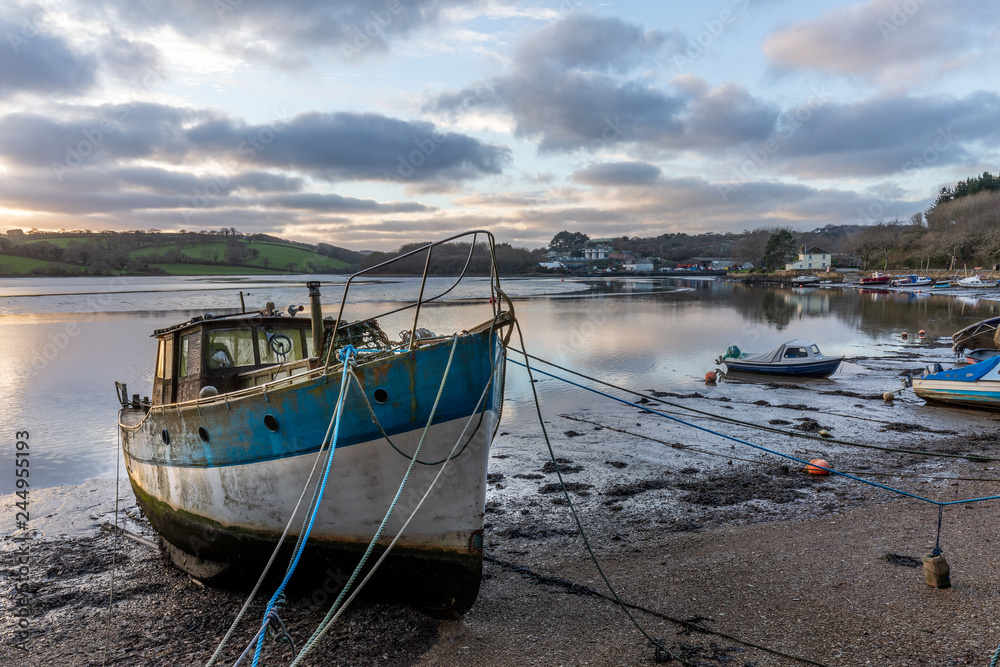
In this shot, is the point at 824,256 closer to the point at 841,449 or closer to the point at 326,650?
the point at 841,449

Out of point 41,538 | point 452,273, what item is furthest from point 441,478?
point 452,273

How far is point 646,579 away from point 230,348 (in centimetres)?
679

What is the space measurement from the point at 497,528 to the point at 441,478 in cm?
329

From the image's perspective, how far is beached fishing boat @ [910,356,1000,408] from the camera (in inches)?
626

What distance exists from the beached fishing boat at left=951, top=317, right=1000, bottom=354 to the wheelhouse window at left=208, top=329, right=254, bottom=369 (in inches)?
1062

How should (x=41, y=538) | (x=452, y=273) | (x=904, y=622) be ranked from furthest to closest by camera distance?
(x=452, y=273) < (x=41, y=538) < (x=904, y=622)

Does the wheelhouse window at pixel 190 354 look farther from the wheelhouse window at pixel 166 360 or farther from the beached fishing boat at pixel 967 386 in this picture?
the beached fishing boat at pixel 967 386

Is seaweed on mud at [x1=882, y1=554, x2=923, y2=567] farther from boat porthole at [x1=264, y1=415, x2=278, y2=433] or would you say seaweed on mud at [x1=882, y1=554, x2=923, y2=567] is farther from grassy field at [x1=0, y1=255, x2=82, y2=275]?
grassy field at [x1=0, y1=255, x2=82, y2=275]

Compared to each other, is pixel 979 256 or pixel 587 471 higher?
pixel 979 256

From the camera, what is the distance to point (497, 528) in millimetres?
9109

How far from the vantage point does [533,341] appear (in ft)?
109

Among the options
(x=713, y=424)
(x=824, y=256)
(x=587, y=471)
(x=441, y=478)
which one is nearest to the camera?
(x=441, y=478)

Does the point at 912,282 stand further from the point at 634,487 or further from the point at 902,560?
the point at 902,560

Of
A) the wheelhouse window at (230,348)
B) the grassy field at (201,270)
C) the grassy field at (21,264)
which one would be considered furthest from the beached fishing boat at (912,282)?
the grassy field at (21,264)
